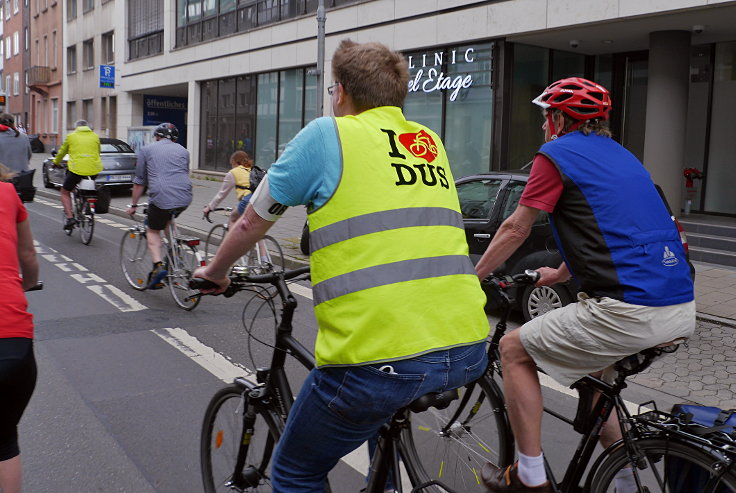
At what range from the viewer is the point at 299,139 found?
6.93ft

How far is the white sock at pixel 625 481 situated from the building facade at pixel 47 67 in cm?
4559

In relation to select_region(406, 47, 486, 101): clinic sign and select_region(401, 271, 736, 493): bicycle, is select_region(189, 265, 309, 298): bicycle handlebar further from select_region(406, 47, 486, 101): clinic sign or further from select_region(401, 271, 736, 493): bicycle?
select_region(406, 47, 486, 101): clinic sign

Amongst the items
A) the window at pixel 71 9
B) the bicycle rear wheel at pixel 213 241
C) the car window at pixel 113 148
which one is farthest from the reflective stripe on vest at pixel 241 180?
the window at pixel 71 9

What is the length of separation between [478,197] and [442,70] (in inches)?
350

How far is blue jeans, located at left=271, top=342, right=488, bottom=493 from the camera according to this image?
2031 mm

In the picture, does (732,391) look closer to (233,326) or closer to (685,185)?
(233,326)

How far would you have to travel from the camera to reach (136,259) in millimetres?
8383

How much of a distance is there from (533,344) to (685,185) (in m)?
12.7

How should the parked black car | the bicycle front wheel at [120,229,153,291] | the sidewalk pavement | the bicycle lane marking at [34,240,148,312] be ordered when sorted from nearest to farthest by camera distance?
the sidewalk pavement → the parked black car → the bicycle lane marking at [34,240,148,312] → the bicycle front wheel at [120,229,153,291]

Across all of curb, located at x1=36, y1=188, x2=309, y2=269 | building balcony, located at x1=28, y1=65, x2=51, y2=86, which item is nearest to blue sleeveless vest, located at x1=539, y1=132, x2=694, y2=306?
curb, located at x1=36, y1=188, x2=309, y2=269

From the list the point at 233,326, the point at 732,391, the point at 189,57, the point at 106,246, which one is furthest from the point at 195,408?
the point at 189,57

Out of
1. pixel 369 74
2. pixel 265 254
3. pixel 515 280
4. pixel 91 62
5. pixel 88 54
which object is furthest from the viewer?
pixel 88 54

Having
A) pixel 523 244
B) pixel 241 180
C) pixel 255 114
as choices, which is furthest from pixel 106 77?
pixel 523 244

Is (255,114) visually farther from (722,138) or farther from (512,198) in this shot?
(512,198)
